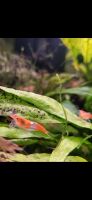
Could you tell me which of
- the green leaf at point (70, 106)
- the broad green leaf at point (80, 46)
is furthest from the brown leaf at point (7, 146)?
the broad green leaf at point (80, 46)

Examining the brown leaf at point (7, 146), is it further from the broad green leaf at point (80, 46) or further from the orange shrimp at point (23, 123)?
the broad green leaf at point (80, 46)

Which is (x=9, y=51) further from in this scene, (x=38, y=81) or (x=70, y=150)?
(x=70, y=150)

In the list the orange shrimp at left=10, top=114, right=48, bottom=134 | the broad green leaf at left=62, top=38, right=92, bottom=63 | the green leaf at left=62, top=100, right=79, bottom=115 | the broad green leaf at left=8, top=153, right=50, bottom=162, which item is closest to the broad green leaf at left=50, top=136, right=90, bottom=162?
the broad green leaf at left=8, top=153, right=50, bottom=162

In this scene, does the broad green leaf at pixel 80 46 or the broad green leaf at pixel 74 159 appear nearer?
the broad green leaf at pixel 74 159

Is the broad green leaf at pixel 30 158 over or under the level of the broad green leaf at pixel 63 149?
under

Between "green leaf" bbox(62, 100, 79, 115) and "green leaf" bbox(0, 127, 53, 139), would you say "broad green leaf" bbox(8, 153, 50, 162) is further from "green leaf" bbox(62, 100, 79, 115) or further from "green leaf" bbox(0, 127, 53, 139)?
"green leaf" bbox(62, 100, 79, 115)

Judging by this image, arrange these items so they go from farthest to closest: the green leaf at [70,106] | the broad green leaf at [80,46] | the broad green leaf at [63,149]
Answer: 1. the broad green leaf at [80,46]
2. the green leaf at [70,106]
3. the broad green leaf at [63,149]

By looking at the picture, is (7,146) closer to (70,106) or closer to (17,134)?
(17,134)

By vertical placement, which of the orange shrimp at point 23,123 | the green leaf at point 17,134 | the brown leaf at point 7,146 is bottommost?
the brown leaf at point 7,146
